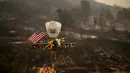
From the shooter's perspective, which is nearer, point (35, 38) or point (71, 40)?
point (35, 38)

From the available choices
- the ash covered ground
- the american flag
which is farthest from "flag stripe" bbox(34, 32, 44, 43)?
the ash covered ground

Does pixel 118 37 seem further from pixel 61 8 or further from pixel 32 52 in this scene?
pixel 32 52

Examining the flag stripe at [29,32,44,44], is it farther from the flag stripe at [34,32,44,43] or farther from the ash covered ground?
the ash covered ground

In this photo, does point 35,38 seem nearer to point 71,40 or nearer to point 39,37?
point 39,37

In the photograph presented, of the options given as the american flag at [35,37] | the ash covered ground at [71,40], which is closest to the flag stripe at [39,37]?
the american flag at [35,37]

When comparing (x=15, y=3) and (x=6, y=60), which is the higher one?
(x=15, y=3)

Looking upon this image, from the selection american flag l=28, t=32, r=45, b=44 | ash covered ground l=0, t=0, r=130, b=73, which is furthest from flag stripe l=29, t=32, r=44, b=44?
ash covered ground l=0, t=0, r=130, b=73

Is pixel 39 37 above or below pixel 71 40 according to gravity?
above

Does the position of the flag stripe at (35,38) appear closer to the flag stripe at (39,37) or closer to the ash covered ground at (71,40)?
the flag stripe at (39,37)

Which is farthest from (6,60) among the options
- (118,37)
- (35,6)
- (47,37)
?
(118,37)

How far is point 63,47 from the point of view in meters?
Answer: 8.30

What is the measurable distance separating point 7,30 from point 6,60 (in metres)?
0.97

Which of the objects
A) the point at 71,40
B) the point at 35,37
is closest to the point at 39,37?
the point at 35,37

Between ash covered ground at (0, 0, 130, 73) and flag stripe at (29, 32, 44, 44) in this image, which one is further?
ash covered ground at (0, 0, 130, 73)
